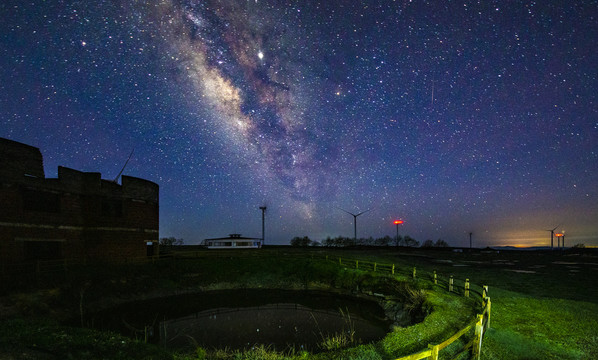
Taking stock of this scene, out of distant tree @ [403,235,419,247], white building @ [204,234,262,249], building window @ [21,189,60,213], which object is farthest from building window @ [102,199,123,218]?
distant tree @ [403,235,419,247]

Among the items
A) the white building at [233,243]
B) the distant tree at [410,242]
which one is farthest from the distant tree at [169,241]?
the distant tree at [410,242]

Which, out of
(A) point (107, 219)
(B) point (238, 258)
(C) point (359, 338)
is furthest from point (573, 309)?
(A) point (107, 219)

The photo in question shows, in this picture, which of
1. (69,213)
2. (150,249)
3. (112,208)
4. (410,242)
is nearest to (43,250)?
(69,213)

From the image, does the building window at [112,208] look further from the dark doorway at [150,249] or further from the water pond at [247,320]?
the water pond at [247,320]

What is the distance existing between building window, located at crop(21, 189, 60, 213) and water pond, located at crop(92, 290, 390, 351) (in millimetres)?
10076

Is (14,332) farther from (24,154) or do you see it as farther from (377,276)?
(377,276)

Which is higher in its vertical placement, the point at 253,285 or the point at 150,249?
the point at 150,249

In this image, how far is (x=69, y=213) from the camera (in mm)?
24500

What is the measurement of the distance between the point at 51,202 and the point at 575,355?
107 ft

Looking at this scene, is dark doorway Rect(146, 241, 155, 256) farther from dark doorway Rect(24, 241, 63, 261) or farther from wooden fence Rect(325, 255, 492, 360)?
wooden fence Rect(325, 255, 492, 360)

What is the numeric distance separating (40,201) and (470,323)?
2963 centimetres

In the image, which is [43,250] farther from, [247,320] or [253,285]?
[253,285]

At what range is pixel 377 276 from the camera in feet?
79.1

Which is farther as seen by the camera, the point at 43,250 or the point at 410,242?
the point at 410,242
